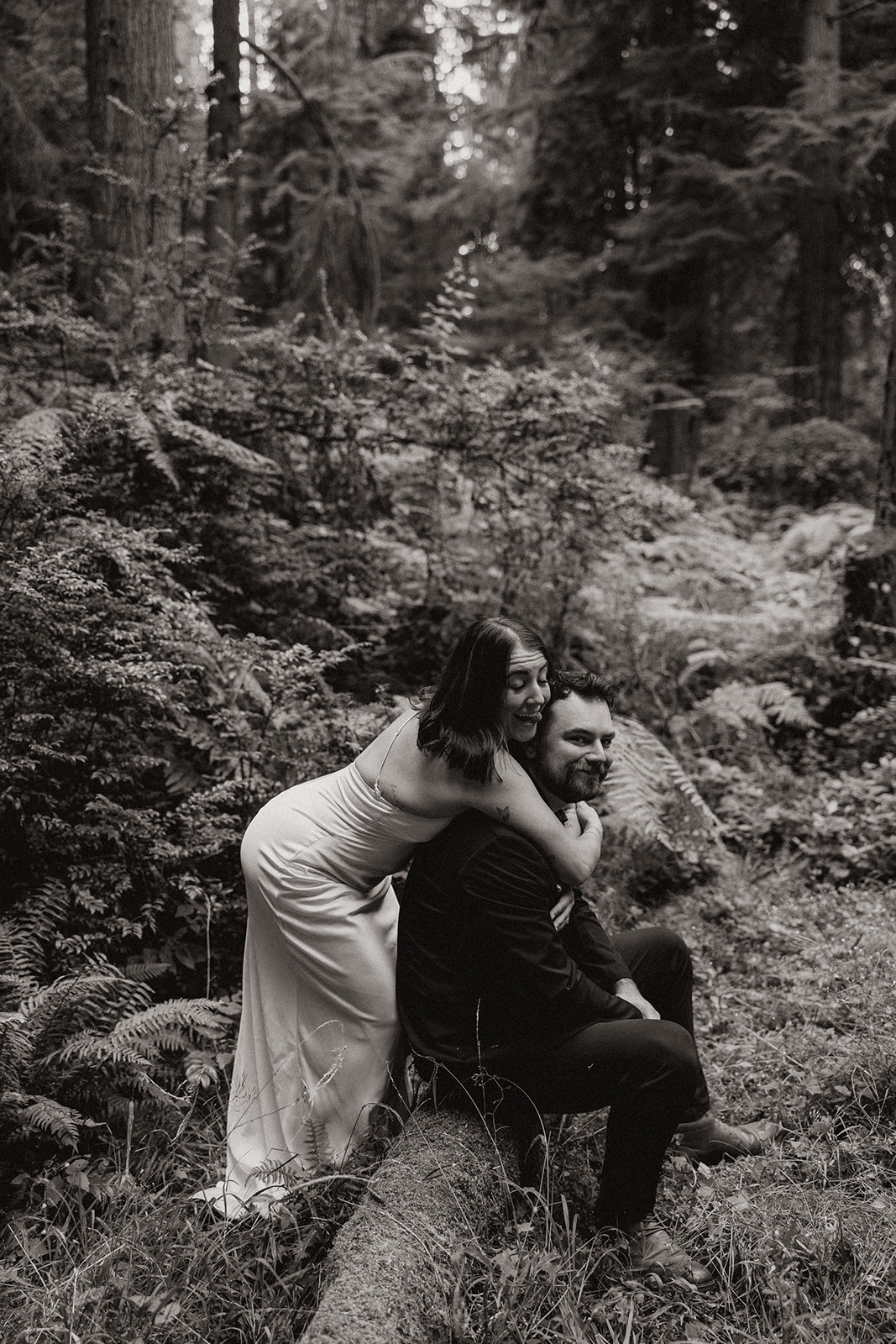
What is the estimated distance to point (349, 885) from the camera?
10.3 feet

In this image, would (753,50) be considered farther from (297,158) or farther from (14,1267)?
(14,1267)

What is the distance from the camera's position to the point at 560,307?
12.7 meters

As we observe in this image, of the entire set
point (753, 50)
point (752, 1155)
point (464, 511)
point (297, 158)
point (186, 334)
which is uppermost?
point (753, 50)

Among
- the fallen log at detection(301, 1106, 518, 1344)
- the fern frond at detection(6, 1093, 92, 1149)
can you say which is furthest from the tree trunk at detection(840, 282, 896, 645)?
the fern frond at detection(6, 1093, 92, 1149)

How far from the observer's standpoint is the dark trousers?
9.02 ft

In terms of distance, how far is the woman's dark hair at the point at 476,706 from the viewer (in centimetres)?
284

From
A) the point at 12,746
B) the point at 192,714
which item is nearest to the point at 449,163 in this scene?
the point at 192,714

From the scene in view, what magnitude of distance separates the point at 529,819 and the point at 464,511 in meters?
4.58

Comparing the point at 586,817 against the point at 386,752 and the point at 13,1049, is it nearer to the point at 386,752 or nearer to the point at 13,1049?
the point at 386,752

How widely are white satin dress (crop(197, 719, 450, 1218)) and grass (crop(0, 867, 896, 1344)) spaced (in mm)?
163

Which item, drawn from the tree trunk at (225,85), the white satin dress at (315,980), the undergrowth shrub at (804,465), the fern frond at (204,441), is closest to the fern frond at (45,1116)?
the white satin dress at (315,980)

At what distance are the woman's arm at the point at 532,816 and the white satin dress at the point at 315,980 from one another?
19cm

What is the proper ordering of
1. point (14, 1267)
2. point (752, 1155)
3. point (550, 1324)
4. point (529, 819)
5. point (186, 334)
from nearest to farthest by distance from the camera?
point (550, 1324) < point (14, 1267) < point (529, 819) < point (752, 1155) < point (186, 334)

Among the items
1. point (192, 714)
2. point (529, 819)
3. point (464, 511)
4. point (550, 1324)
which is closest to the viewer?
point (550, 1324)
